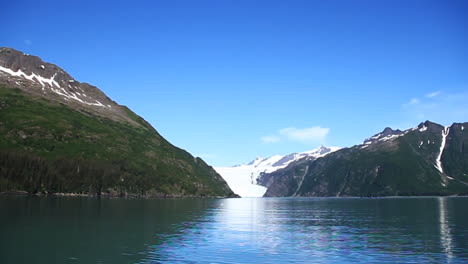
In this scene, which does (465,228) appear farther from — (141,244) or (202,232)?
(141,244)

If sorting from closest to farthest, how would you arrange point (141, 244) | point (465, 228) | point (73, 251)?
1. point (73, 251)
2. point (141, 244)
3. point (465, 228)

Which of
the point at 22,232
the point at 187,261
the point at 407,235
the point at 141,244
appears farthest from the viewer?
the point at 407,235

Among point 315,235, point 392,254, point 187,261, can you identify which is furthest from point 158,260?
point 315,235

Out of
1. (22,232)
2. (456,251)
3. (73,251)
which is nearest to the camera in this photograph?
(73,251)

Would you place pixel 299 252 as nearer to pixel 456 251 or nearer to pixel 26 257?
pixel 456 251

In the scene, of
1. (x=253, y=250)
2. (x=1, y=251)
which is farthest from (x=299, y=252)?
(x=1, y=251)

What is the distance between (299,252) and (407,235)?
3057 cm

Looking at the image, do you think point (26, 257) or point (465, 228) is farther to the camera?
point (465, 228)

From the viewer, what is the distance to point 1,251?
52.4 meters

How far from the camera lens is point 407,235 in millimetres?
78000

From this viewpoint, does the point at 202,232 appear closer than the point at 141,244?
No

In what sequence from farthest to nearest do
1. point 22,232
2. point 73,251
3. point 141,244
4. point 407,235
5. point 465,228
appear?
point 465,228 → point 407,235 → point 22,232 → point 141,244 → point 73,251

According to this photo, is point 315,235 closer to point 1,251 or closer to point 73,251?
point 73,251

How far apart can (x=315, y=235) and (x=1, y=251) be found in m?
49.9
